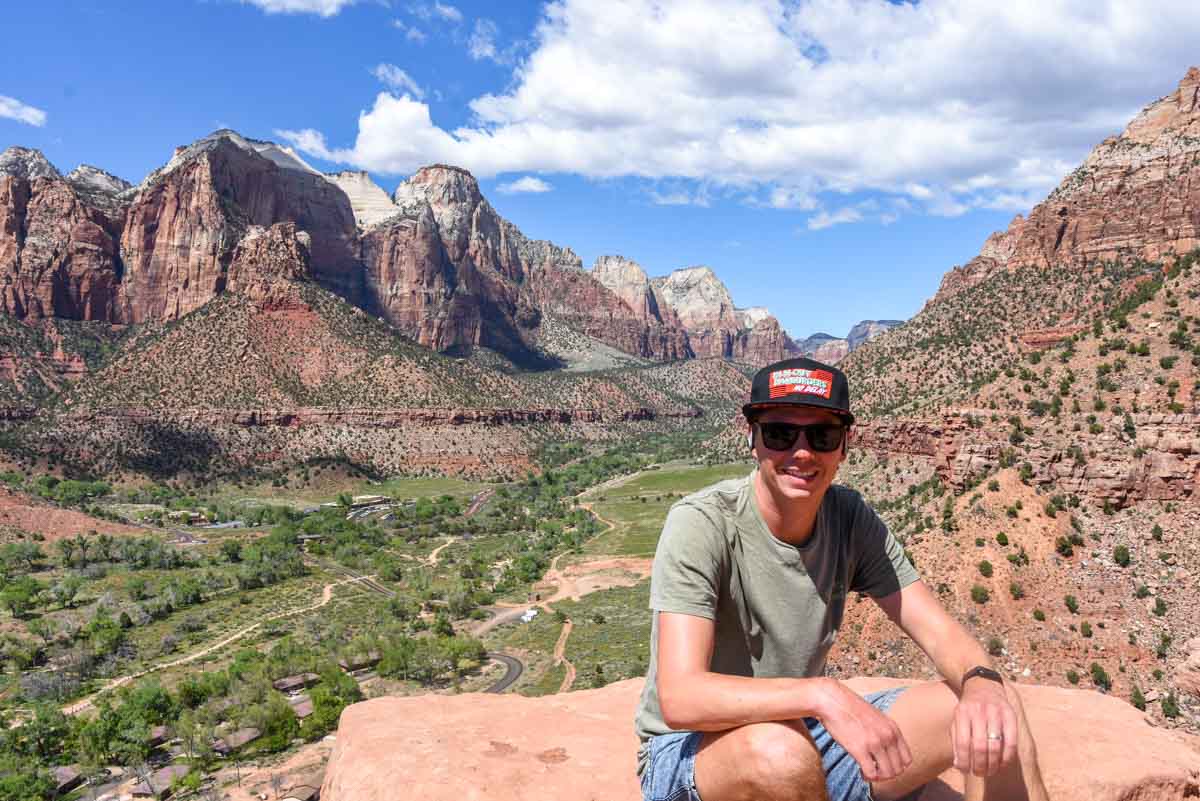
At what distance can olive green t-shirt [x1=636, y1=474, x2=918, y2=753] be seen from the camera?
4.19 meters

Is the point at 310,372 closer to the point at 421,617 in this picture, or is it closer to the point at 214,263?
the point at 214,263

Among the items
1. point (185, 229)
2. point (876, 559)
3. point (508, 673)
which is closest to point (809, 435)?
point (876, 559)

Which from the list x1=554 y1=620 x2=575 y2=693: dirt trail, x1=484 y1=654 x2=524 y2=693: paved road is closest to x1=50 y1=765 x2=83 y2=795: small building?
x1=484 y1=654 x2=524 y2=693: paved road

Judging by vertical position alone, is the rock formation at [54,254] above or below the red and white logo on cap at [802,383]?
above

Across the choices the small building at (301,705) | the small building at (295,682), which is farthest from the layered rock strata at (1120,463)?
the small building at (295,682)

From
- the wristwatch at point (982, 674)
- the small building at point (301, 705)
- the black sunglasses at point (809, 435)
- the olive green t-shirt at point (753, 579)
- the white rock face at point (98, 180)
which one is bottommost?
the small building at point (301, 705)

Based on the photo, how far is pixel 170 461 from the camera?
11569 centimetres

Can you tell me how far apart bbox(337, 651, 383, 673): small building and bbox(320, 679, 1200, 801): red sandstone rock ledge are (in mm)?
42245

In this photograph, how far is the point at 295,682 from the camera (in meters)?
42.9

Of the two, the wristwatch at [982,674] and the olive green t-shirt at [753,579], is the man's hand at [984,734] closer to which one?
the wristwatch at [982,674]

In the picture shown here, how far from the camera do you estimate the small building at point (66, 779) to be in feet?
102

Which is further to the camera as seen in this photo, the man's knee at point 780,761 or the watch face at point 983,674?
the watch face at point 983,674

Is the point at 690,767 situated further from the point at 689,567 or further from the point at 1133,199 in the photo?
the point at 1133,199

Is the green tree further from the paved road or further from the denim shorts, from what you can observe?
the denim shorts
